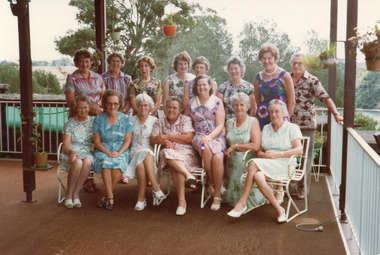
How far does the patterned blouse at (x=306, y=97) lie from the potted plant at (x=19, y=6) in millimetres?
2978

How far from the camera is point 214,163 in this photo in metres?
4.73

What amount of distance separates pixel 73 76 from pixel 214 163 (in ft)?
6.29

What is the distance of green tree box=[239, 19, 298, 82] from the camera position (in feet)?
20.1

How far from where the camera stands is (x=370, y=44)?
355 centimetres

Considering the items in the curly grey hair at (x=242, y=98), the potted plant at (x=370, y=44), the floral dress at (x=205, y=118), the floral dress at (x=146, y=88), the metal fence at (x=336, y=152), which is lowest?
the metal fence at (x=336, y=152)

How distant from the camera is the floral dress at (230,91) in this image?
509 cm

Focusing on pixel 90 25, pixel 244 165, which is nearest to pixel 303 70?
pixel 244 165

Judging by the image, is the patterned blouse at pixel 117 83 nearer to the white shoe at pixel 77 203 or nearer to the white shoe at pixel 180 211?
the white shoe at pixel 77 203

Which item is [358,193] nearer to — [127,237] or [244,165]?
[244,165]

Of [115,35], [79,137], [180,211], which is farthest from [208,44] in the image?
[180,211]

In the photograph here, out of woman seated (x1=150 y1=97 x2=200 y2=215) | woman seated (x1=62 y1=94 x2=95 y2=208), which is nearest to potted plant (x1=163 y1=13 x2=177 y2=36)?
woman seated (x1=150 y1=97 x2=200 y2=215)

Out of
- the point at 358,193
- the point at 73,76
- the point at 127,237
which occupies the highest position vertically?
the point at 73,76

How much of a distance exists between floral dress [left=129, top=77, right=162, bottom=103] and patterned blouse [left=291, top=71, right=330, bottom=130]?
160 cm

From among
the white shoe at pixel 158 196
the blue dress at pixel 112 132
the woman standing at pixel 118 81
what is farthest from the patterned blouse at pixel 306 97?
the woman standing at pixel 118 81
